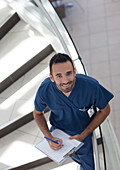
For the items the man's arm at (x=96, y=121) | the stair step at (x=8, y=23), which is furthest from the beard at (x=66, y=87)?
the stair step at (x=8, y=23)

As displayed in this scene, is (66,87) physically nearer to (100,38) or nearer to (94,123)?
(94,123)

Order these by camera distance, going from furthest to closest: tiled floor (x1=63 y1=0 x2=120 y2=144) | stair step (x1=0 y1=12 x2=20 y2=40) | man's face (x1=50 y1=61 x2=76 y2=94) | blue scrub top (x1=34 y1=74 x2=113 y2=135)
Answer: tiled floor (x1=63 y1=0 x2=120 y2=144) → stair step (x1=0 y1=12 x2=20 y2=40) → blue scrub top (x1=34 y1=74 x2=113 y2=135) → man's face (x1=50 y1=61 x2=76 y2=94)

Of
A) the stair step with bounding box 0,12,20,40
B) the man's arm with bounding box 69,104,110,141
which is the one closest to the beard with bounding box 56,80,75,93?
the man's arm with bounding box 69,104,110,141

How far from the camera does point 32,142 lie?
3.19 meters

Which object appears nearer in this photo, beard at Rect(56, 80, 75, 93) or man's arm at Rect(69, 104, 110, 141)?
beard at Rect(56, 80, 75, 93)

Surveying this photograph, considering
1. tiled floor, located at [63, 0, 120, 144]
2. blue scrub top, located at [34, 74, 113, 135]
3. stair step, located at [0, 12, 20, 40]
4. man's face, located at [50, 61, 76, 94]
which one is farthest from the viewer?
tiled floor, located at [63, 0, 120, 144]

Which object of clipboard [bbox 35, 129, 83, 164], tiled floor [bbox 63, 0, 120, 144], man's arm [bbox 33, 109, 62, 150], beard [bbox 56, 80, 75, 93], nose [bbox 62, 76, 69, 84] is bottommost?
tiled floor [bbox 63, 0, 120, 144]

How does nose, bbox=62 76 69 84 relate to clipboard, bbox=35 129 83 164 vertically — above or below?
above

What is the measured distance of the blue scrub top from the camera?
2.13 metres

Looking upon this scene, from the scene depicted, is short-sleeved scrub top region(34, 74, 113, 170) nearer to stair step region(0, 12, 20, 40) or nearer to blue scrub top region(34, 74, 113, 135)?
blue scrub top region(34, 74, 113, 135)

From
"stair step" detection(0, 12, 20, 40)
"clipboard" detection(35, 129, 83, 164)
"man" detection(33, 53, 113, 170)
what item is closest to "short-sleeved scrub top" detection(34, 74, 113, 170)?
"man" detection(33, 53, 113, 170)

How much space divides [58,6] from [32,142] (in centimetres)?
418

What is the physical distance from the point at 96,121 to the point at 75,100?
231 millimetres

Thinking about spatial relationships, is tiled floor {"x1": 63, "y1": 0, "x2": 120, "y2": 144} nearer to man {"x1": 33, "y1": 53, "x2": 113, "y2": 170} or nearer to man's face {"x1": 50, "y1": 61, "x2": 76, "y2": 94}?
man {"x1": 33, "y1": 53, "x2": 113, "y2": 170}
